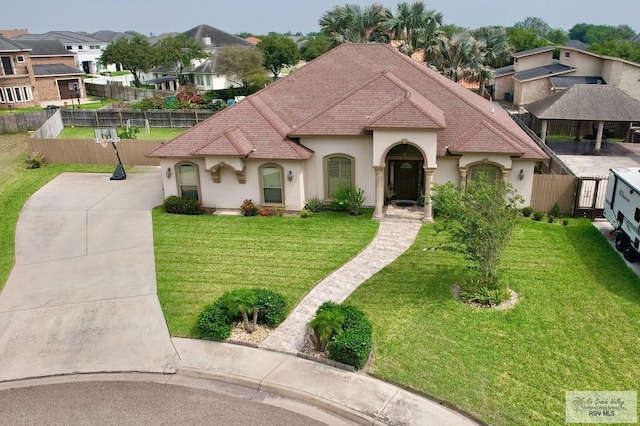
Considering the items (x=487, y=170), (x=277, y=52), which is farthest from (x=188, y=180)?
(x=277, y=52)

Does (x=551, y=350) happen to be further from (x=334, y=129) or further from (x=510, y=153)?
(x=334, y=129)

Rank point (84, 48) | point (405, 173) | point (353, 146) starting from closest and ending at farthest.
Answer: point (353, 146), point (405, 173), point (84, 48)

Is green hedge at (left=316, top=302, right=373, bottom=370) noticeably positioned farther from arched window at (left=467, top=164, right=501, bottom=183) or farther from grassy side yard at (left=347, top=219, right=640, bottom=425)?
arched window at (left=467, top=164, right=501, bottom=183)

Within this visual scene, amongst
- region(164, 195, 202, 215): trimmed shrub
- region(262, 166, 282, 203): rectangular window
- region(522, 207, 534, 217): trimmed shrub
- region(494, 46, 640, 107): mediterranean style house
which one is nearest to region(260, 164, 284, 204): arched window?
region(262, 166, 282, 203): rectangular window

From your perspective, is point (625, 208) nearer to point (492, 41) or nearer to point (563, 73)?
point (563, 73)

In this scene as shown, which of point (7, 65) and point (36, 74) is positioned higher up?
point (7, 65)

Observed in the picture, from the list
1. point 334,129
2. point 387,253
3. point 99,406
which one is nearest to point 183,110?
point 334,129
